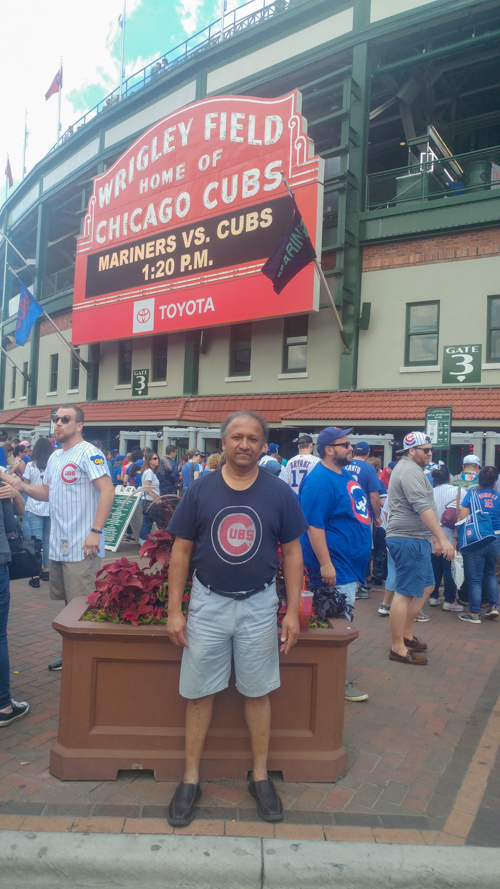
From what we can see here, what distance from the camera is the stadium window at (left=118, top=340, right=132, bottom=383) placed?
20.0 meters

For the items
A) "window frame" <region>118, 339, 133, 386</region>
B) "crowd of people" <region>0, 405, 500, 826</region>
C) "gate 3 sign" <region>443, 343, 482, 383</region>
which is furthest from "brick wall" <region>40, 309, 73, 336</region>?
"crowd of people" <region>0, 405, 500, 826</region>

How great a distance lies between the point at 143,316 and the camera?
57.6 feet

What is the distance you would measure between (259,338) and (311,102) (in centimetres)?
600

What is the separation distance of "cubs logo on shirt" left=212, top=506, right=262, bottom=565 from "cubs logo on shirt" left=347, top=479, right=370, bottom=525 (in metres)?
1.47

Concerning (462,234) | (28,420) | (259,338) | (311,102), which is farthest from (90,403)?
(462,234)

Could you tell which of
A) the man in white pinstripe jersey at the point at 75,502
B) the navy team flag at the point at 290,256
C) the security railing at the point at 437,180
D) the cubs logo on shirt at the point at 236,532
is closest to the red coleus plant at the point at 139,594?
the cubs logo on shirt at the point at 236,532

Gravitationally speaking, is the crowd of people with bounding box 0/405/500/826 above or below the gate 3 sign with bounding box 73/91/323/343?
below

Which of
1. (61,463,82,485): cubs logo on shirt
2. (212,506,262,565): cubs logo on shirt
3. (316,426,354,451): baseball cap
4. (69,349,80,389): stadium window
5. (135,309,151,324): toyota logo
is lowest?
(212,506,262,565): cubs logo on shirt

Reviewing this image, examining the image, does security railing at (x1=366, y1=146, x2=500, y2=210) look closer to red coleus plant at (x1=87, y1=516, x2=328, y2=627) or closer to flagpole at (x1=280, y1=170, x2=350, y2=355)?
flagpole at (x1=280, y1=170, x2=350, y2=355)

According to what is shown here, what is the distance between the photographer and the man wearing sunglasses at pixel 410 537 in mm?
5121

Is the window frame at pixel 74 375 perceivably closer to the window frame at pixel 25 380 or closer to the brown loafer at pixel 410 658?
the window frame at pixel 25 380

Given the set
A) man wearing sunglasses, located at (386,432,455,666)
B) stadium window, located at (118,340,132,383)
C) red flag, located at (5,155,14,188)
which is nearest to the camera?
man wearing sunglasses, located at (386,432,455,666)

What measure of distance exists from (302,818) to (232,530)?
1.44 meters

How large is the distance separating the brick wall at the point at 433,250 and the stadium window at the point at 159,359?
7078 mm
